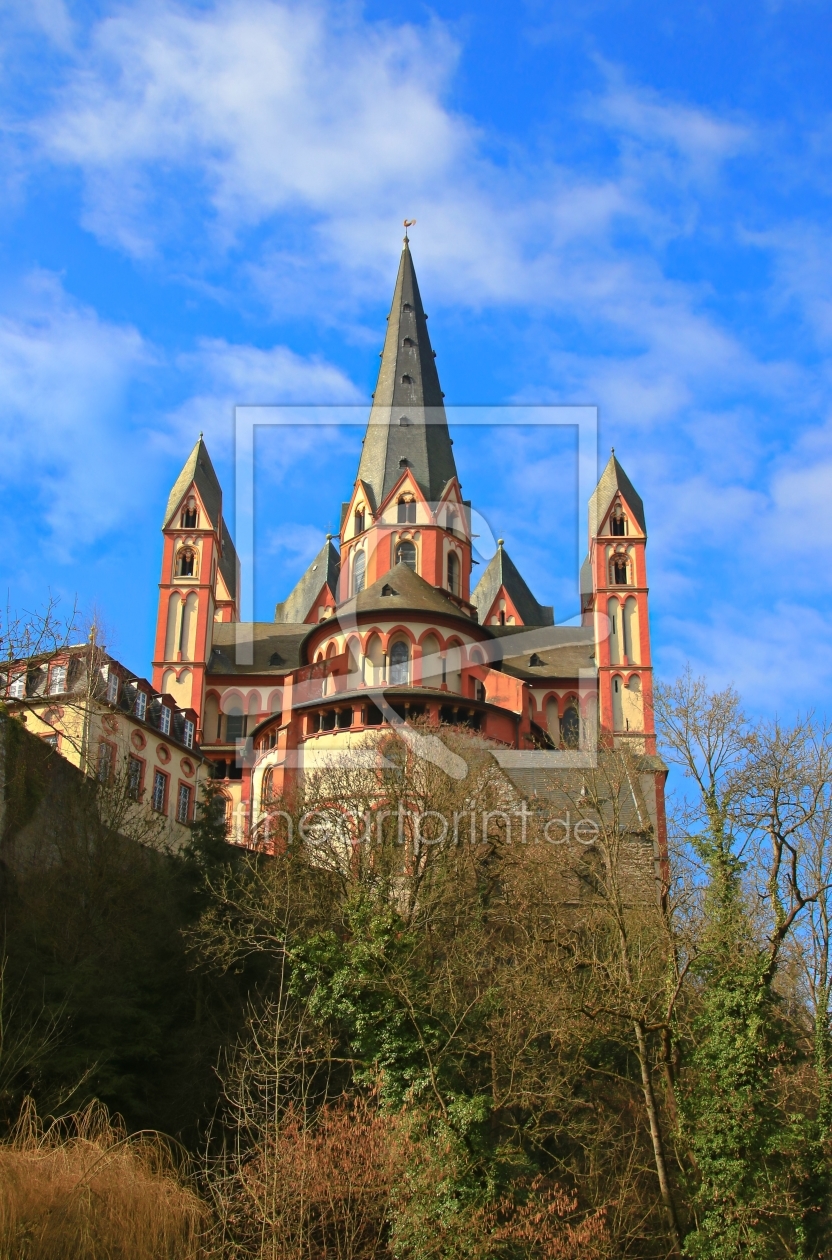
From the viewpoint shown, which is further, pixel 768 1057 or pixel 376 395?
Result: pixel 376 395

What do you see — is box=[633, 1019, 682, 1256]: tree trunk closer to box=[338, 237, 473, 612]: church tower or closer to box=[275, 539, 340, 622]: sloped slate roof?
box=[338, 237, 473, 612]: church tower

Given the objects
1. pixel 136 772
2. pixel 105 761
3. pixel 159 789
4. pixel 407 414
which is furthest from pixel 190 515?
pixel 105 761

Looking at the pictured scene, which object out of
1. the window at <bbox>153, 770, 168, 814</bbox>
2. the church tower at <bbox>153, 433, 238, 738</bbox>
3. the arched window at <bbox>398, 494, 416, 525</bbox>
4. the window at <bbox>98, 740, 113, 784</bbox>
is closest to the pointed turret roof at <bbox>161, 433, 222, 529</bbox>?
the church tower at <bbox>153, 433, 238, 738</bbox>

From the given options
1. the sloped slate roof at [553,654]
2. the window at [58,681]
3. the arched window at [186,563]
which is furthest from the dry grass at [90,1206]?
the arched window at [186,563]

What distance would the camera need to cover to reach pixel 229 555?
252 ft

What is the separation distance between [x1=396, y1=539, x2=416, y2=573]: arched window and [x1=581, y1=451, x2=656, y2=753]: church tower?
27.7 ft

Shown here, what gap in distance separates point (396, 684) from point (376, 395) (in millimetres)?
22709

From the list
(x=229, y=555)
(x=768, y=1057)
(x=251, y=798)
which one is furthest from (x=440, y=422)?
(x=768, y=1057)

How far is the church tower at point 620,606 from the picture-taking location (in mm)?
57125

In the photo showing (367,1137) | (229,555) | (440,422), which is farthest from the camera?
(229,555)

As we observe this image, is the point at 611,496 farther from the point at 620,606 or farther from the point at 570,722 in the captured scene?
the point at 570,722

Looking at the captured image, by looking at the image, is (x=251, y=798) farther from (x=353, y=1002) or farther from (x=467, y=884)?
(x=353, y=1002)

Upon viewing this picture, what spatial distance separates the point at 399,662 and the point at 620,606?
15.6 m

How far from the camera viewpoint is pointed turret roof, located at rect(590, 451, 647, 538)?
6331cm
